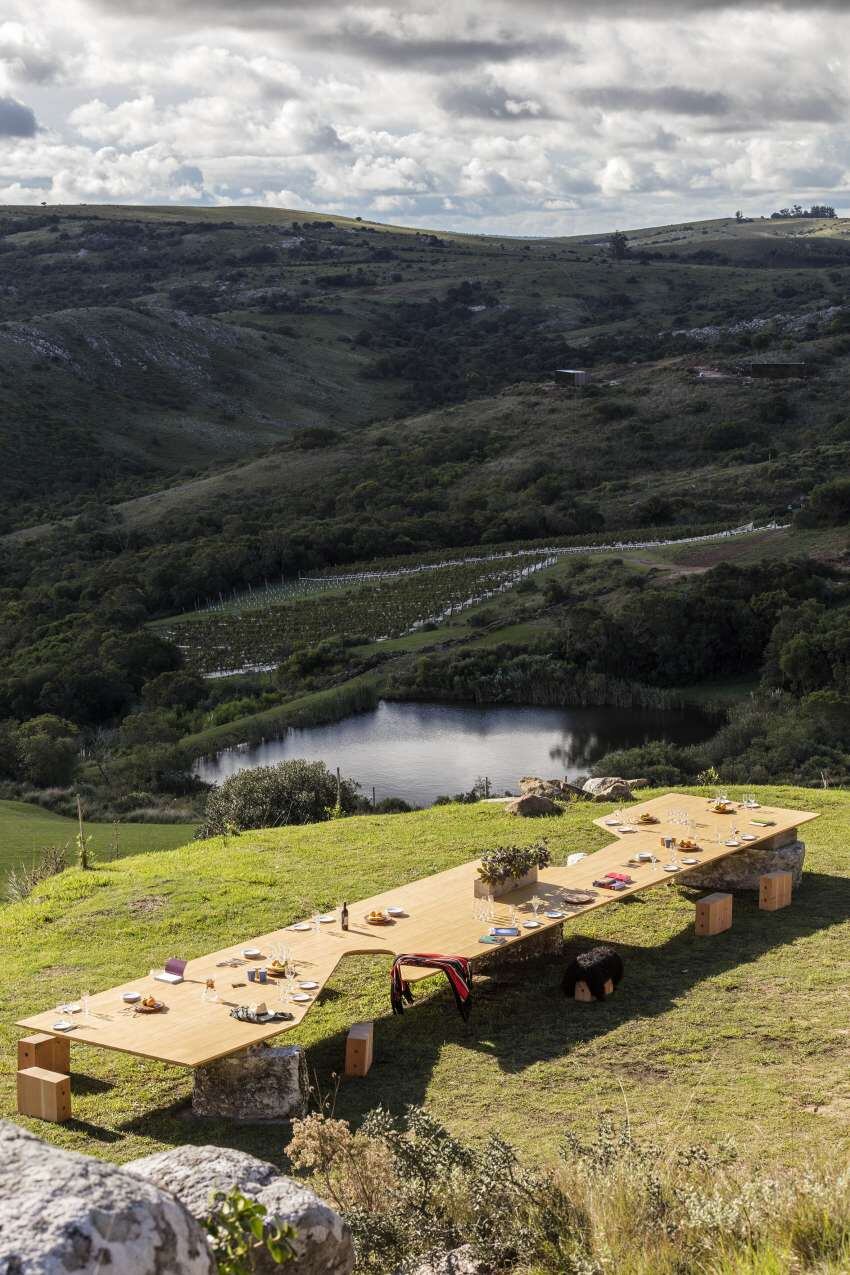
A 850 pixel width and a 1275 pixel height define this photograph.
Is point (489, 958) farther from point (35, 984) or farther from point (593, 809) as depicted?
point (593, 809)

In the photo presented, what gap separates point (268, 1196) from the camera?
5.05 m

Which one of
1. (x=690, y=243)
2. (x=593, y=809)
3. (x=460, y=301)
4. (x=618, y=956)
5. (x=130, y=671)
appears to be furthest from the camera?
(x=690, y=243)

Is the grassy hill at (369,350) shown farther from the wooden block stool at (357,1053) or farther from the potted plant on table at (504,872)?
the wooden block stool at (357,1053)

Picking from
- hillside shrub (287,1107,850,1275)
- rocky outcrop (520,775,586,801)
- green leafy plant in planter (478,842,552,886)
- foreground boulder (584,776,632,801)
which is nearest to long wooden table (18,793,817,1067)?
green leafy plant in planter (478,842,552,886)

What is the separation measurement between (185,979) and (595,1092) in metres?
3.09

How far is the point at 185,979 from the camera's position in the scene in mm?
10227

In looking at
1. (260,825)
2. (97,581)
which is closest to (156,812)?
(260,825)

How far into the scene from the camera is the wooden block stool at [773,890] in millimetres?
13664

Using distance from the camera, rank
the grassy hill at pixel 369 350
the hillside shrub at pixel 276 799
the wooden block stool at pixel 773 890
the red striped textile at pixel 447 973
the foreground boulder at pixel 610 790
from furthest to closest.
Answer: the grassy hill at pixel 369 350 → the hillside shrub at pixel 276 799 → the foreground boulder at pixel 610 790 → the wooden block stool at pixel 773 890 → the red striped textile at pixel 447 973

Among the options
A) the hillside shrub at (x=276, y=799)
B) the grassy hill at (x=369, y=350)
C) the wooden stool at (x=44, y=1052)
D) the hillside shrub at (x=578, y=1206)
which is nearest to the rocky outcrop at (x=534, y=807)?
the hillside shrub at (x=276, y=799)

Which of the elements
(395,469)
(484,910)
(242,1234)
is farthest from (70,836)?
(395,469)

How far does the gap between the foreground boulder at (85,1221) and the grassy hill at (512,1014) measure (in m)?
4.07

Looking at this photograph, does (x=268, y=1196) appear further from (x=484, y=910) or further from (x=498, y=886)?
(x=498, y=886)

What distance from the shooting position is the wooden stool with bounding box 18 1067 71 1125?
30.1 ft
